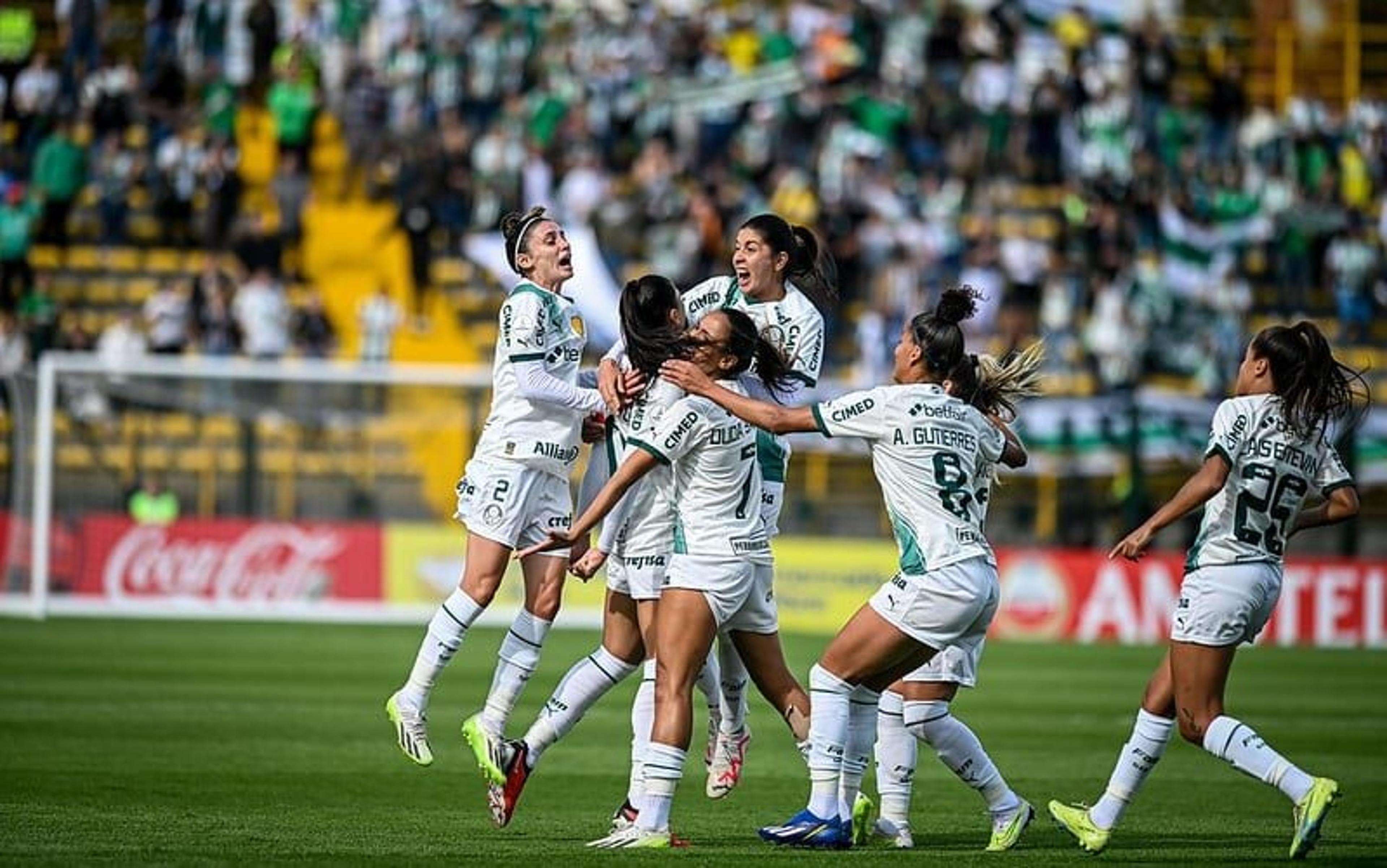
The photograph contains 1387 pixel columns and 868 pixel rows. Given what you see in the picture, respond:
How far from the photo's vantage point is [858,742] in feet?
35.0

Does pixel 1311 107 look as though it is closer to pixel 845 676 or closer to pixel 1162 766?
pixel 1162 766

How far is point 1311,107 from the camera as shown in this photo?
35.1 metres

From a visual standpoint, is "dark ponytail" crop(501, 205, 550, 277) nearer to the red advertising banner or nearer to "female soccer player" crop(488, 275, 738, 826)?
"female soccer player" crop(488, 275, 738, 826)

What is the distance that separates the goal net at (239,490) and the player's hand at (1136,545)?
1571 cm

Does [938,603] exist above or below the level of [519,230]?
below

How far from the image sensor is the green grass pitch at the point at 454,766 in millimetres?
10125

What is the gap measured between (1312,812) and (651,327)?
351 cm

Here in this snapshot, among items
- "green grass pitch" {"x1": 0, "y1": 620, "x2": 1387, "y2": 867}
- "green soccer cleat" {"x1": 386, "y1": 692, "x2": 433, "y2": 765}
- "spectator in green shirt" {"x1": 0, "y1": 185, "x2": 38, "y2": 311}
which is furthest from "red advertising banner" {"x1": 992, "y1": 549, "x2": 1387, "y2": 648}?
"green soccer cleat" {"x1": 386, "y1": 692, "x2": 433, "y2": 765}

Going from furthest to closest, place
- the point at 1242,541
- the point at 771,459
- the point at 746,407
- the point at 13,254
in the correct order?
the point at 13,254
the point at 771,459
the point at 1242,541
the point at 746,407

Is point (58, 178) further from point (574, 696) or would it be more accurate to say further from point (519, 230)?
point (574, 696)

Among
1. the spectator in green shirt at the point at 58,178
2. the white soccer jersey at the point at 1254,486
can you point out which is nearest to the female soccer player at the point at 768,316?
the white soccer jersey at the point at 1254,486

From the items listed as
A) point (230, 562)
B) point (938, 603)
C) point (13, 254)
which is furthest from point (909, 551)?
point (13, 254)

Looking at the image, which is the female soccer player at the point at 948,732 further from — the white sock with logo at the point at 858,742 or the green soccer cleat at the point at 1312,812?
the green soccer cleat at the point at 1312,812

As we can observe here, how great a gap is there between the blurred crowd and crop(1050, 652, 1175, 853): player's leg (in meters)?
18.2
